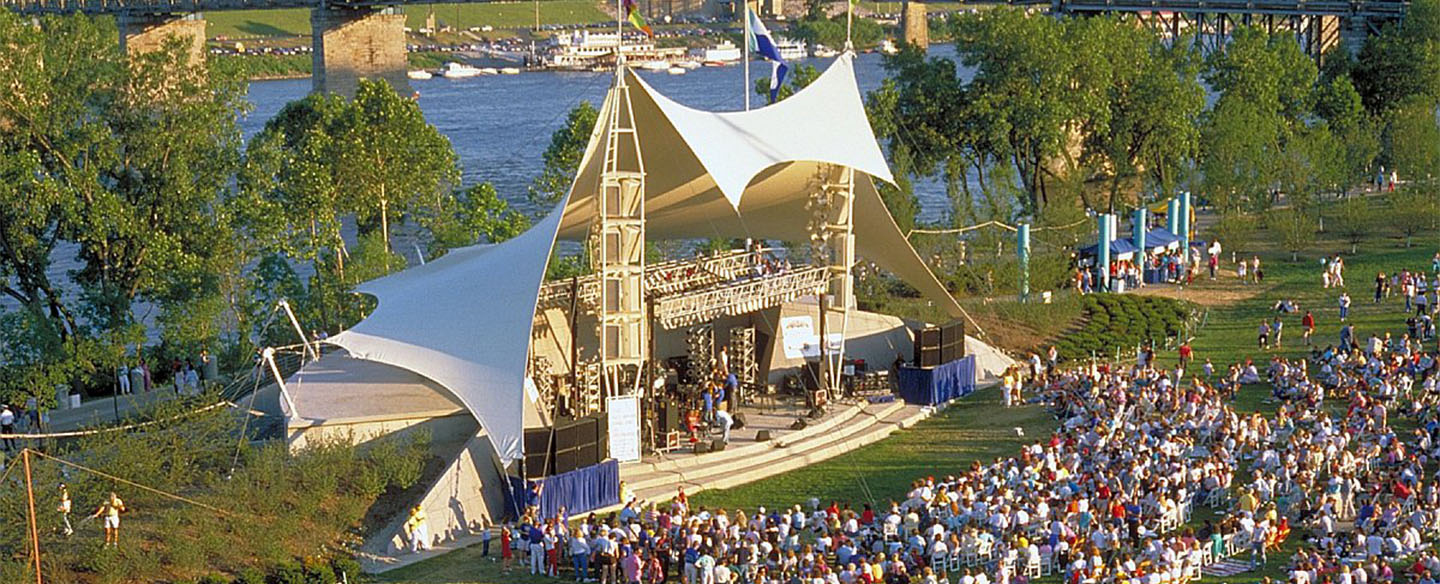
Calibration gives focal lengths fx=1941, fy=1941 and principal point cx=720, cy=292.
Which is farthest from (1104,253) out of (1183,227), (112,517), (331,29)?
(331,29)

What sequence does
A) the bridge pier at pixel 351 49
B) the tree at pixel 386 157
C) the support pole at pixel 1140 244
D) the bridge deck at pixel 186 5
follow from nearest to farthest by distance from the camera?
the tree at pixel 386 157 → the support pole at pixel 1140 244 → the bridge deck at pixel 186 5 → the bridge pier at pixel 351 49

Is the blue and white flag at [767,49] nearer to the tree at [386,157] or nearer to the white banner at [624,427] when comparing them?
the tree at [386,157]

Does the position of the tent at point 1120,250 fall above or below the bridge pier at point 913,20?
below

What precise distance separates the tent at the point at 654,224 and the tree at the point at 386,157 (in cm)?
1068

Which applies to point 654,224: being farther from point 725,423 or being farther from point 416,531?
point 416,531

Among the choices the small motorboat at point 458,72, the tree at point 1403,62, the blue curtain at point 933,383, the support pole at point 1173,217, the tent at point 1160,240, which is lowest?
the blue curtain at point 933,383

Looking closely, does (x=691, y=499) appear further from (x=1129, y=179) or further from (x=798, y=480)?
(x=1129, y=179)

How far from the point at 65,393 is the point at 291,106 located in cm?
2186

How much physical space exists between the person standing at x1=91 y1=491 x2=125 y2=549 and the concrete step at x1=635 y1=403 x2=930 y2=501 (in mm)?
8220

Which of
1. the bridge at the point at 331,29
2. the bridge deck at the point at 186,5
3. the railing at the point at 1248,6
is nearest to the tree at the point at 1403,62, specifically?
the railing at the point at 1248,6

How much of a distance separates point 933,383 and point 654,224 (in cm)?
631

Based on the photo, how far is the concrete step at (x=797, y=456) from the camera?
31.8 metres

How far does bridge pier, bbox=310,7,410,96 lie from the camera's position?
99.8 meters

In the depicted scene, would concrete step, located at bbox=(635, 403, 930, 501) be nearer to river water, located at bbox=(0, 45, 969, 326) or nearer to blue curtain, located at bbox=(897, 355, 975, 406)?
blue curtain, located at bbox=(897, 355, 975, 406)
